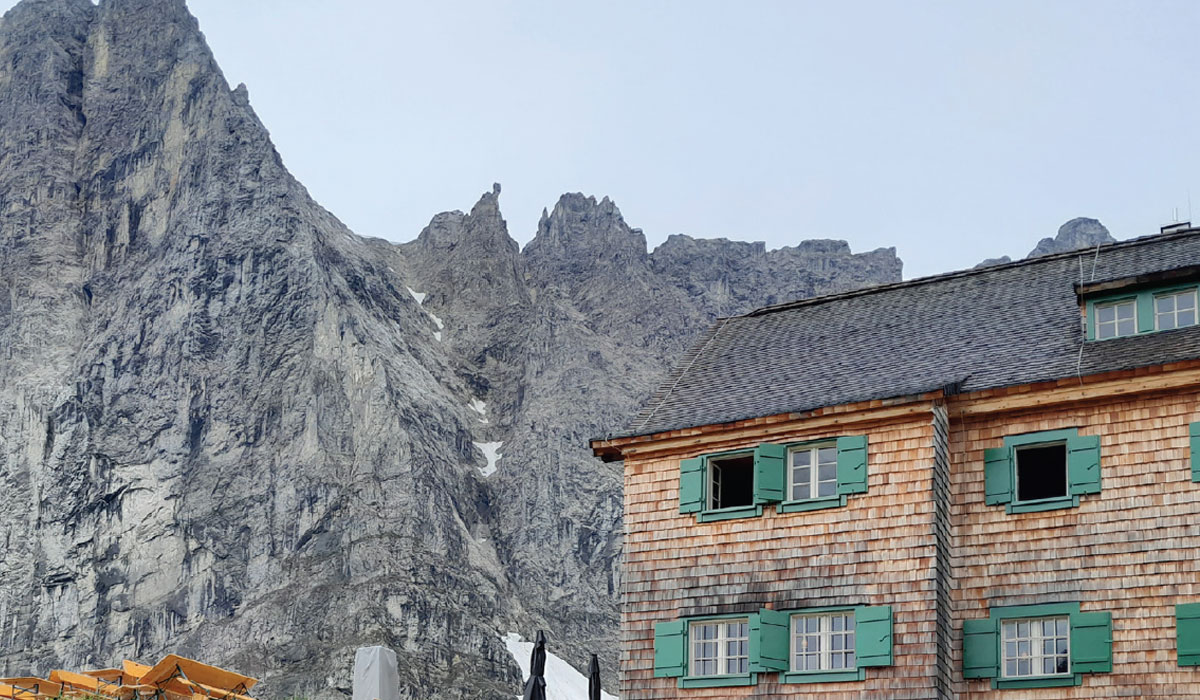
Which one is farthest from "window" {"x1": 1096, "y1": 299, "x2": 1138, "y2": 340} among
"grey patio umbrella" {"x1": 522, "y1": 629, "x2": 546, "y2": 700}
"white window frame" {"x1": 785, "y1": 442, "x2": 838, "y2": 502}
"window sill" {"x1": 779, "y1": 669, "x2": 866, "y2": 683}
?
"grey patio umbrella" {"x1": 522, "y1": 629, "x2": 546, "y2": 700}

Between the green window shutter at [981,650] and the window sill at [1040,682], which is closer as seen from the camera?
the window sill at [1040,682]

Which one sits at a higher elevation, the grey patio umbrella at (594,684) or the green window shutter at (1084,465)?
the green window shutter at (1084,465)

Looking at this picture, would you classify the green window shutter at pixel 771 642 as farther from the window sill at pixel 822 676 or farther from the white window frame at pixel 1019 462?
the white window frame at pixel 1019 462

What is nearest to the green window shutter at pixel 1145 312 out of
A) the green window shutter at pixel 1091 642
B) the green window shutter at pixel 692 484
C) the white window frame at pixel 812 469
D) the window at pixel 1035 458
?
the window at pixel 1035 458

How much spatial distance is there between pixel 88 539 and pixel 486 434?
59.6 meters

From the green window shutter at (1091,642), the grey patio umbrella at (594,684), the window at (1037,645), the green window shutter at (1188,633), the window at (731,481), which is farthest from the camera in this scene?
the grey patio umbrella at (594,684)

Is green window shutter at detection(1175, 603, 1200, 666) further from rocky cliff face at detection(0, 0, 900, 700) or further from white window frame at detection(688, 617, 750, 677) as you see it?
rocky cliff face at detection(0, 0, 900, 700)

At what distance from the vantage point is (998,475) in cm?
2170

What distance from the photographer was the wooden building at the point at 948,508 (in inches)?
798

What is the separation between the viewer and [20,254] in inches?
7156

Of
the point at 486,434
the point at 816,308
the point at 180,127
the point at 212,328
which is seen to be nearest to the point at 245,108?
the point at 180,127

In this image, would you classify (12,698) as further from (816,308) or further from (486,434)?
(486,434)

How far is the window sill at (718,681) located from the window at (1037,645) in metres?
3.03

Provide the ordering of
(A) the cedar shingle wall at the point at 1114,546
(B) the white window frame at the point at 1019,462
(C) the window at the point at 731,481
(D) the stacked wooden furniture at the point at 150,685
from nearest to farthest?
1. (A) the cedar shingle wall at the point at 1114,546
2. (B) the white window frame at the point at 1019,462
3. (C) the window at the point at 731,481
4. (D) the stacked wooden furniture at the point at 150,685
